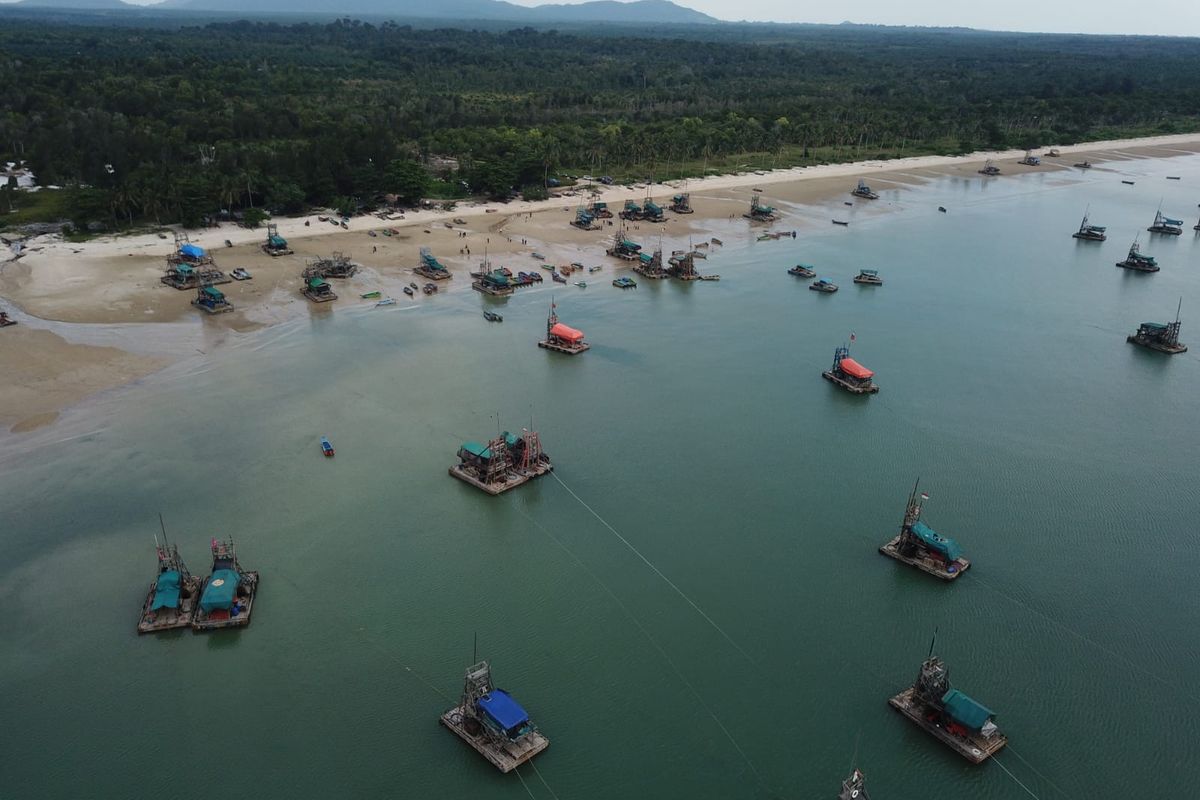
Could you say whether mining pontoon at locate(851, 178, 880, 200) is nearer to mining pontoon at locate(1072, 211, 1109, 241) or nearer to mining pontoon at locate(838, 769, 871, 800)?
mining pontoon at locate(1072, 211, 1109, 241)

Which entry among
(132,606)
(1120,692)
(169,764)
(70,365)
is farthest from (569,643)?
(70,365)

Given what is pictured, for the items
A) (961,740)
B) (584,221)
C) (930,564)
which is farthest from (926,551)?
(584,221)

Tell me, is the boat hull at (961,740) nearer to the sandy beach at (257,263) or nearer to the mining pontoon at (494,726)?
the mining pontoon at (494,726)

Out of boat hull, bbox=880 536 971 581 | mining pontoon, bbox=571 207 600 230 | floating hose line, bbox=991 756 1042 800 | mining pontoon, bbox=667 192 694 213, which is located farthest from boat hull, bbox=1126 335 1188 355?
mining pontoon, bbox=571 207 600 230

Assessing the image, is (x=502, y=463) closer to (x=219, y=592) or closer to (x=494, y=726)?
(x=219, y=592)

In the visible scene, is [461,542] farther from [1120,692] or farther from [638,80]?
[638,80]

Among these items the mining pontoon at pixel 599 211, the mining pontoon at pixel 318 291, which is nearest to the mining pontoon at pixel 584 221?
the mining pontoon at pixel 599 211
